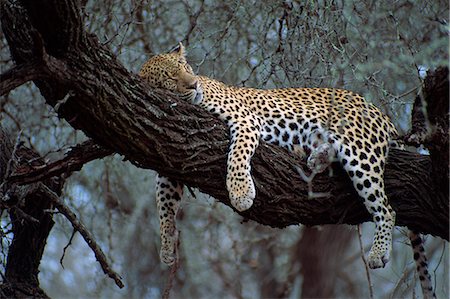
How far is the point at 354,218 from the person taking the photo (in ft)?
22.5

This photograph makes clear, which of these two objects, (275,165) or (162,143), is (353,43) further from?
(162,143)

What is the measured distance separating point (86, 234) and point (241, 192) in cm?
133

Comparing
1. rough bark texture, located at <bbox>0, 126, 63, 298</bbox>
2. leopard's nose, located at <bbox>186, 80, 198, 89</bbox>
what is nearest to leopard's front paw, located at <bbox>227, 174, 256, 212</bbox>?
leopard's nose, located at <bbox>186, 80, 198, 89</bbox>

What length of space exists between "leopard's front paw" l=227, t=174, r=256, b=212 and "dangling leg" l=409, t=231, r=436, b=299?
4.51 feet

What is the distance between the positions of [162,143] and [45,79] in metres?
0.92

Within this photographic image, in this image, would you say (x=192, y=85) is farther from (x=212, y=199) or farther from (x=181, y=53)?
(x=212, y=199)

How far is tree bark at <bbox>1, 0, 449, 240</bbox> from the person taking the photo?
569cm

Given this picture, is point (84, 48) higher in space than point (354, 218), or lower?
higher

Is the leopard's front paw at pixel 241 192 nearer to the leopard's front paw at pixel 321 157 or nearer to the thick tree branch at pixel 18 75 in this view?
the leopard's front paw at pixel 321 157

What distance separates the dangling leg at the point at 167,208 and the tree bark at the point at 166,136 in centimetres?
78

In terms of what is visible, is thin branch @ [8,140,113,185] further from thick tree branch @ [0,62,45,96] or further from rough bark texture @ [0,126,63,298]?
thick tree branch @ [0,62,45,96]

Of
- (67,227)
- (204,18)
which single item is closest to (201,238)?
(67,227)

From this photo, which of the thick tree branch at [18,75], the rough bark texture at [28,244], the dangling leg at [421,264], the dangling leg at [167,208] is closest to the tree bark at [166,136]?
the thick tree branch at [18,75]

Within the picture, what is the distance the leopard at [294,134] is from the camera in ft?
21.8
